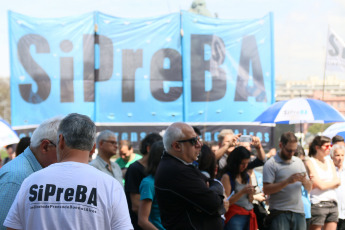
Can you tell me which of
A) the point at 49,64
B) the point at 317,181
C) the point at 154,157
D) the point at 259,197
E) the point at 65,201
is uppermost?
the point at 49,64

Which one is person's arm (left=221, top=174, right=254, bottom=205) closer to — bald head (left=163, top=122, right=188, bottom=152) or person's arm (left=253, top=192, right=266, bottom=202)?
person's arm (left=253, top=192, right=266, bottom=202)

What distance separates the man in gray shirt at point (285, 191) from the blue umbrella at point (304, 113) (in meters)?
1.29

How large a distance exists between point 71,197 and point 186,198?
4.59 feet

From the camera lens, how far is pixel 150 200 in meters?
4.77

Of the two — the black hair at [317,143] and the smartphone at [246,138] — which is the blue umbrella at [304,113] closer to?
the black hair at [317,143]

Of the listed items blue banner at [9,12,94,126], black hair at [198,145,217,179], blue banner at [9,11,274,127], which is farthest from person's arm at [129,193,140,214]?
blue banner at [9,12,94,126]

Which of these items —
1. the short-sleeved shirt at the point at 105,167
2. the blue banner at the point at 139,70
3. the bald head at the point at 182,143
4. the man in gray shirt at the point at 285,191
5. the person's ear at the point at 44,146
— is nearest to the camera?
the person's ear at the point at 44,146

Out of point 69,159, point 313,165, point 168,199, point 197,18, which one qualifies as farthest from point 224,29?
point 69,159

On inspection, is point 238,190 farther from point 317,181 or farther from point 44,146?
point 44,146

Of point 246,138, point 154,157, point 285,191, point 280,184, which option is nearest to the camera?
point 154,157

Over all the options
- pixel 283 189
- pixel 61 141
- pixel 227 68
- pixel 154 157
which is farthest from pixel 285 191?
pixel 227 68

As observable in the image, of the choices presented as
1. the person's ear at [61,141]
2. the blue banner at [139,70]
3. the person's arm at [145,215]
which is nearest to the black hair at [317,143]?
the person's arm at [145,215]

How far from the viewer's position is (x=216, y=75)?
13.1 metres

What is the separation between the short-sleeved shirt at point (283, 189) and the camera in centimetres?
627
